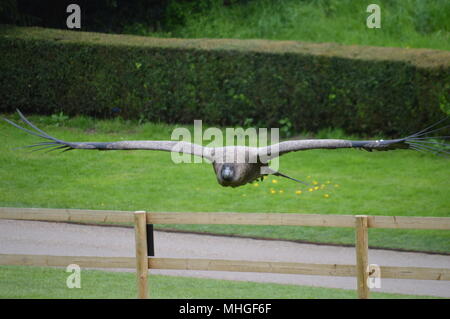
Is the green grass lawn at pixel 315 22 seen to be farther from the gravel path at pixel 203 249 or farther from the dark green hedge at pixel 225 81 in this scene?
the gravel path at pixel 203 249

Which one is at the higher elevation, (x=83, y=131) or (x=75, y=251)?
(x=83, y=131)

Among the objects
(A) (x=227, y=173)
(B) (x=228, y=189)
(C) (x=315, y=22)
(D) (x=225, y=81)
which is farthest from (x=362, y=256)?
(C) (x=315, y=22)

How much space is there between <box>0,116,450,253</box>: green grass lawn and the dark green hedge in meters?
0.84

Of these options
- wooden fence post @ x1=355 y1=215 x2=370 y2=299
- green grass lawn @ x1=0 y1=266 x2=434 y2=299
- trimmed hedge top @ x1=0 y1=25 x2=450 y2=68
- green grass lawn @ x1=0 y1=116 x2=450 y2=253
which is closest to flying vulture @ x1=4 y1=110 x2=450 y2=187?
wooden fence post @ x1=355 y1=215 x2=370 y2=299

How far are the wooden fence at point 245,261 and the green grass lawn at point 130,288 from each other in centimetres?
143

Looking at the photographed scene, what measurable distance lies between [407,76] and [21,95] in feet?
30.0

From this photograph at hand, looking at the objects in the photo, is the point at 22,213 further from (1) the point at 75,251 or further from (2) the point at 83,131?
(2) the point at 83,131

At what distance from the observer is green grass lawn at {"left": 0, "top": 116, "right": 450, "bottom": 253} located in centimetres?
1381

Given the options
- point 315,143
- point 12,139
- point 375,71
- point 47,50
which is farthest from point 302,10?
point 315,143

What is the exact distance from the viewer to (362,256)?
7.58 metres

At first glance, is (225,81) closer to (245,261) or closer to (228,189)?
(228,189)

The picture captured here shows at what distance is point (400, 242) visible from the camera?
1295cm

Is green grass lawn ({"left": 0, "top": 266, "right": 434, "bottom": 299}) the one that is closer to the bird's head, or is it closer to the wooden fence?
the wooden fence

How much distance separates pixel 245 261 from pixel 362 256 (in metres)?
1.16
